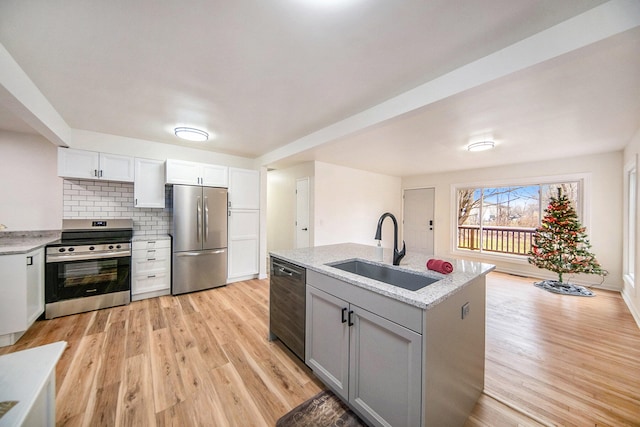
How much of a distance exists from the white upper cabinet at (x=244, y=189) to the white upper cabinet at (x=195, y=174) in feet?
0.48

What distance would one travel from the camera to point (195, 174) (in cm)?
374

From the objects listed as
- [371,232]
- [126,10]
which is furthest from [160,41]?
[371,232]

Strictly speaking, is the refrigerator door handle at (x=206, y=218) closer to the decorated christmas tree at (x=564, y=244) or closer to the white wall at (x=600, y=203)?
the decorated christmas tree at (x=564, y=244)

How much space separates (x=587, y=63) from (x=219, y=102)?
302 centimetres

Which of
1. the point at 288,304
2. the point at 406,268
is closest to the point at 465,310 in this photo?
the point at 406,268

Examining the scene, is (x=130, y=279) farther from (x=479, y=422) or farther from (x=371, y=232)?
(x=371, y=232)

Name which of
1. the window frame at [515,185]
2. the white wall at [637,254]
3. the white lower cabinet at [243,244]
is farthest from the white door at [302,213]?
the white wall at [637,254]

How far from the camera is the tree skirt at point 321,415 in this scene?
1453 mm

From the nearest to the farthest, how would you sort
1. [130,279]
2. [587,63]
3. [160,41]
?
[160,41], [587,63], [130,279]

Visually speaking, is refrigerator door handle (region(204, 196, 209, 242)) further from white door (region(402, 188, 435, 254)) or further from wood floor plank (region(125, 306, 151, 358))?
white door (region(402, 188, 435, 254))

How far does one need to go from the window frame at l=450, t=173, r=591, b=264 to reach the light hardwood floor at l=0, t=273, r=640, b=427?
6.12 ft

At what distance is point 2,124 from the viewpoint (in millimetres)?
2818

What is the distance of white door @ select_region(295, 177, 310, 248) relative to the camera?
497 cm

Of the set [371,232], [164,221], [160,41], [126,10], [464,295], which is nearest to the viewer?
[126,10]
